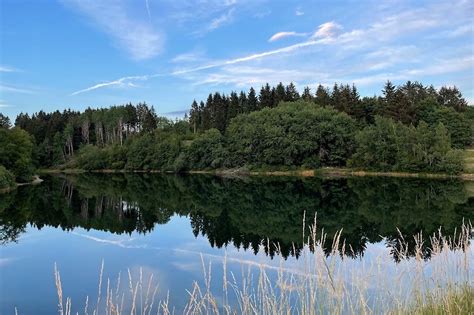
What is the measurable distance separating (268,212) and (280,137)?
149ft

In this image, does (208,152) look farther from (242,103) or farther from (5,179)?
(5,179)

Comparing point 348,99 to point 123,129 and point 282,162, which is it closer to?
point 282,162

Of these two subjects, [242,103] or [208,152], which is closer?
[208,152]

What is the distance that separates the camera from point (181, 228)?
26953 mm

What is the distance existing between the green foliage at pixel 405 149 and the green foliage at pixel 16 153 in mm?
49887

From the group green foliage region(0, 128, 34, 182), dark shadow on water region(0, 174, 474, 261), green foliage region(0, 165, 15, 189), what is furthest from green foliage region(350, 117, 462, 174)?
green foliage region(0, 128, 34, 182)

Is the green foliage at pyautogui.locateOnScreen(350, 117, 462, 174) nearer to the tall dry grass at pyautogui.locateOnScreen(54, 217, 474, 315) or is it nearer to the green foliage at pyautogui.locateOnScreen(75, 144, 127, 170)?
the tall dry grass at pyautogui.locateOnScreen(54, 217, 474, 315)

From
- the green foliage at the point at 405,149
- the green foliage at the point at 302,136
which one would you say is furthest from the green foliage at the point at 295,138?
the green foliage at the point at 405,149

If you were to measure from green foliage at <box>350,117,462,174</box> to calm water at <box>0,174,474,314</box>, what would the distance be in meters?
9.18

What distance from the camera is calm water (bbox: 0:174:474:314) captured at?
15.8 metres

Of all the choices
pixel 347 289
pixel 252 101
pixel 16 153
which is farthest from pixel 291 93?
pixel 347 289

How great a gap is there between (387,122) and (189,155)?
132 ft

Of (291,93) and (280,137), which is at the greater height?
(291,93)

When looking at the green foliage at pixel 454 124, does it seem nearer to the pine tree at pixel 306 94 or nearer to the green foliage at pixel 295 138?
the green foliage at pixel 295 138
